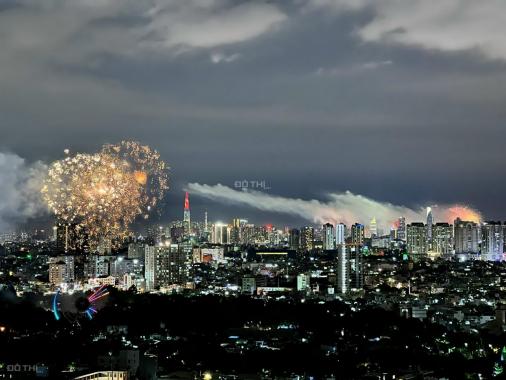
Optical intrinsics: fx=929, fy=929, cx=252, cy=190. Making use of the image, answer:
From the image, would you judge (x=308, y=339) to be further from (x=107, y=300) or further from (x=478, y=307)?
(x=478, y=307)

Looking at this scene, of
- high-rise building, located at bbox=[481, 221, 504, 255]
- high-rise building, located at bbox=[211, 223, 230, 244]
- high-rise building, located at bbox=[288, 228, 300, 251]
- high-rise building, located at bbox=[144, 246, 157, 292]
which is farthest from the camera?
high-rise building, located at bbox=[211, 223, 230, 244]

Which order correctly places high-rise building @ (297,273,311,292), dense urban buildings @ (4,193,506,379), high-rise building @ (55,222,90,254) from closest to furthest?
dense urban buildings @ (4,193,506,379), high-rise building @ (55,222,90,254), high-rise building @ (297,273,311,292)

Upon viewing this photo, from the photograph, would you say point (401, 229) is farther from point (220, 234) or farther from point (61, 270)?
point (61, 270)

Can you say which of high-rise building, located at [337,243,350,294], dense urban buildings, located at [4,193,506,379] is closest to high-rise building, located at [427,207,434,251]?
dense urban buildings, located at [4,193,506,379]

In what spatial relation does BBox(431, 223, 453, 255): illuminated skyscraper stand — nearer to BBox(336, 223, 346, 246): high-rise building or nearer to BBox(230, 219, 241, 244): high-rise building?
BBox(336, 223, 346, 246): high-rise building

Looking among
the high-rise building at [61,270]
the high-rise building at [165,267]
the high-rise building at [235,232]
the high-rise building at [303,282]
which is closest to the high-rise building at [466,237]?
the high-rise building at [235,232]

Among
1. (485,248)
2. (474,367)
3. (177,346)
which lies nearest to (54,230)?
(177,346)
